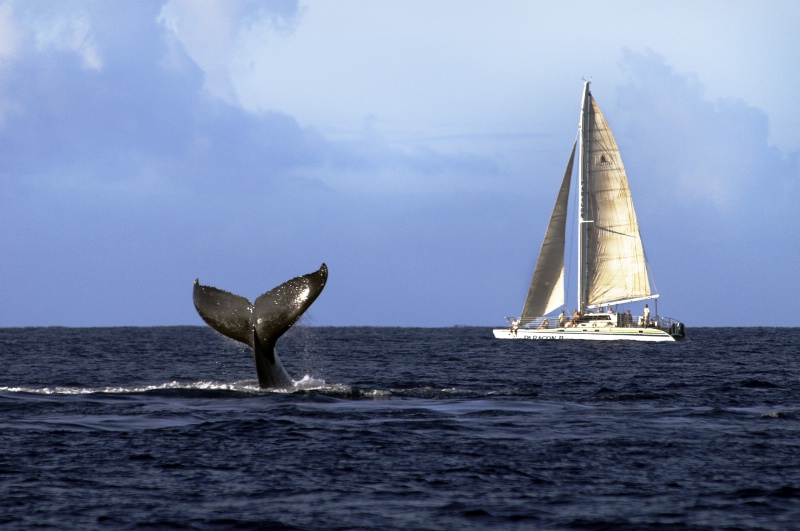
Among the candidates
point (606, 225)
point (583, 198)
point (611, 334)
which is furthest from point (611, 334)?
point (583, 198)

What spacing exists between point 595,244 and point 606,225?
1.27 metres

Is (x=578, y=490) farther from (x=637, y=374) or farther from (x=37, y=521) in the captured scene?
(x=637, y=374)

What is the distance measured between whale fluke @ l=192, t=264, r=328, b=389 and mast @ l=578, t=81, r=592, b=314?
148 ft

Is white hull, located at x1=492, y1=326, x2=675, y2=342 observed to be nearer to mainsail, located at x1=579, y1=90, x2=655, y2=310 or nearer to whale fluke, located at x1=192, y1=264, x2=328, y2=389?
mainsail, located at x1=579, y1=90, x2=655, y2=310

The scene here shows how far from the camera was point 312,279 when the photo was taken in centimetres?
1836

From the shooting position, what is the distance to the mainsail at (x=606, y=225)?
6222 cm

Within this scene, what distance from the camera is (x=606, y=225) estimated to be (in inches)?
2452

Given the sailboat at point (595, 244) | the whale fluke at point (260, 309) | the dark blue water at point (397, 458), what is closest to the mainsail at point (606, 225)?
the sailboat at point (595, 244)

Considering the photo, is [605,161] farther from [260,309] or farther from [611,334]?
[260,309]

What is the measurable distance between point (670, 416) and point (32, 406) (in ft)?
35.7

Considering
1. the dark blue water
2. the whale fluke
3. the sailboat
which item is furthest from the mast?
the whale fluke

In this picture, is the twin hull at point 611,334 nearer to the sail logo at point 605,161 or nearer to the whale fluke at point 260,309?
the sail logo at point 605,161

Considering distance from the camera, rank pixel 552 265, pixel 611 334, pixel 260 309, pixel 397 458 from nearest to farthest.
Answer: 1. pixel 397 458
2. pixel 260 309
3. pixel 611 334
4. pixel 552 265

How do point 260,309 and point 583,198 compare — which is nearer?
point 260,309
